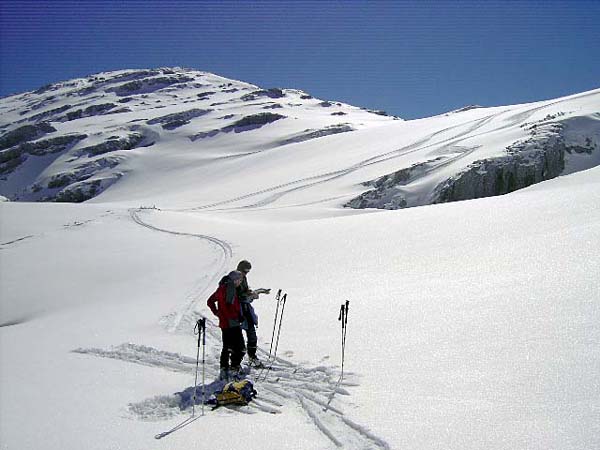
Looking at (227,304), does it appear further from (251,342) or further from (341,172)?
(341,172)

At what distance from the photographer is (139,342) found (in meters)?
9.33

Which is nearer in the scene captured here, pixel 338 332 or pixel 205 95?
pixel 338 332

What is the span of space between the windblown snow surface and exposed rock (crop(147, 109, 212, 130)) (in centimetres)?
7843

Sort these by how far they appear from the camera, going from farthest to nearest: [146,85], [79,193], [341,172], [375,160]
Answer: [146,85] → [79,193] → [375,160] → [341,172]

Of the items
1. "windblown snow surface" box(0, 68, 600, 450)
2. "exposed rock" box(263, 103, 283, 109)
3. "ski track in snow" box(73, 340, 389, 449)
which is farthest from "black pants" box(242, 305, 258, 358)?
"exposed rock" box(263, 103, 283, 109)

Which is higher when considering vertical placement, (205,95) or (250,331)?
(205,95)

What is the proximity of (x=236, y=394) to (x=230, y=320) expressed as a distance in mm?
1362

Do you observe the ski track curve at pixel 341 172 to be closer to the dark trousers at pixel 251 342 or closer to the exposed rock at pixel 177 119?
the dark trousers at pixel 251 342

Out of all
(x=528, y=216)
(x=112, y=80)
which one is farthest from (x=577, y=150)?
(x=112, y=80)

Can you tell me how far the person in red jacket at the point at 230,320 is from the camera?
734 cm

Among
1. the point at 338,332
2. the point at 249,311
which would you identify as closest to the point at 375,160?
the point at 338,332

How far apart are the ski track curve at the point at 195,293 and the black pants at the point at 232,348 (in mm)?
3030

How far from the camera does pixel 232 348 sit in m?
→ 7.49

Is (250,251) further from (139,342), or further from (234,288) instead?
(234,288)
